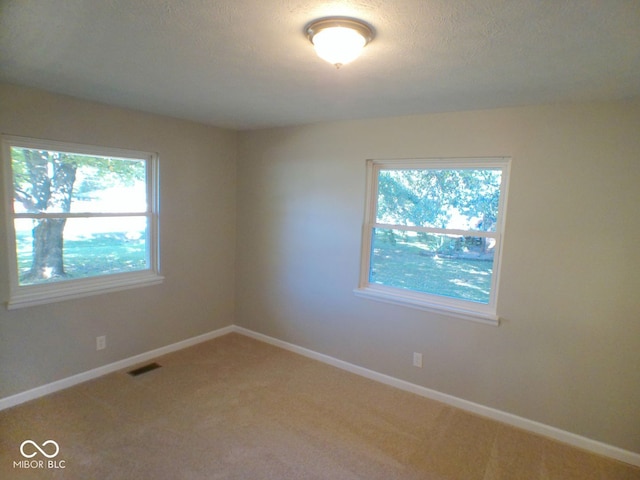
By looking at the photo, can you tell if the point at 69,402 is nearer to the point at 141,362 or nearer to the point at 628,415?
the point at 141,362

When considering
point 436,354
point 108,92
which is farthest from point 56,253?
point 436,354

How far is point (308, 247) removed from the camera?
3.66 m

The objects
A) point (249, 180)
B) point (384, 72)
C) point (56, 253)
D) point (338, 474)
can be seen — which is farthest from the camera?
point (249, 180)

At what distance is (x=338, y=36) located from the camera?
1.48 metres

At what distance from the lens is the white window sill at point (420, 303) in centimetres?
275

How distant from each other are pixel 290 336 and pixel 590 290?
2726 mm

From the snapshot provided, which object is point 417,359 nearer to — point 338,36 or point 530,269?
point 530,269

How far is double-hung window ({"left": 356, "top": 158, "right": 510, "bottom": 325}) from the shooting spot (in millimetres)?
2779

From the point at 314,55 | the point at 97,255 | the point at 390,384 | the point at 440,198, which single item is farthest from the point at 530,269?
the point at 97,255

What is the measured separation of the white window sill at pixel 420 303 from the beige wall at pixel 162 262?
1.81 m

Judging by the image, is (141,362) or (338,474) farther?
(141,362)

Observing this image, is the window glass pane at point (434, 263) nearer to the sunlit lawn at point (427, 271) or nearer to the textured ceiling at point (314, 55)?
the sunlit lawn at point (427, 271)

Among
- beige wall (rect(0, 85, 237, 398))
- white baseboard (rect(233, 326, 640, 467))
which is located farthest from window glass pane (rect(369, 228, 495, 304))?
beige wall (rect(0, 85, 237, 398))

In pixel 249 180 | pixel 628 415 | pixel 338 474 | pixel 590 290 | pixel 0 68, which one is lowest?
pixel 338 474
